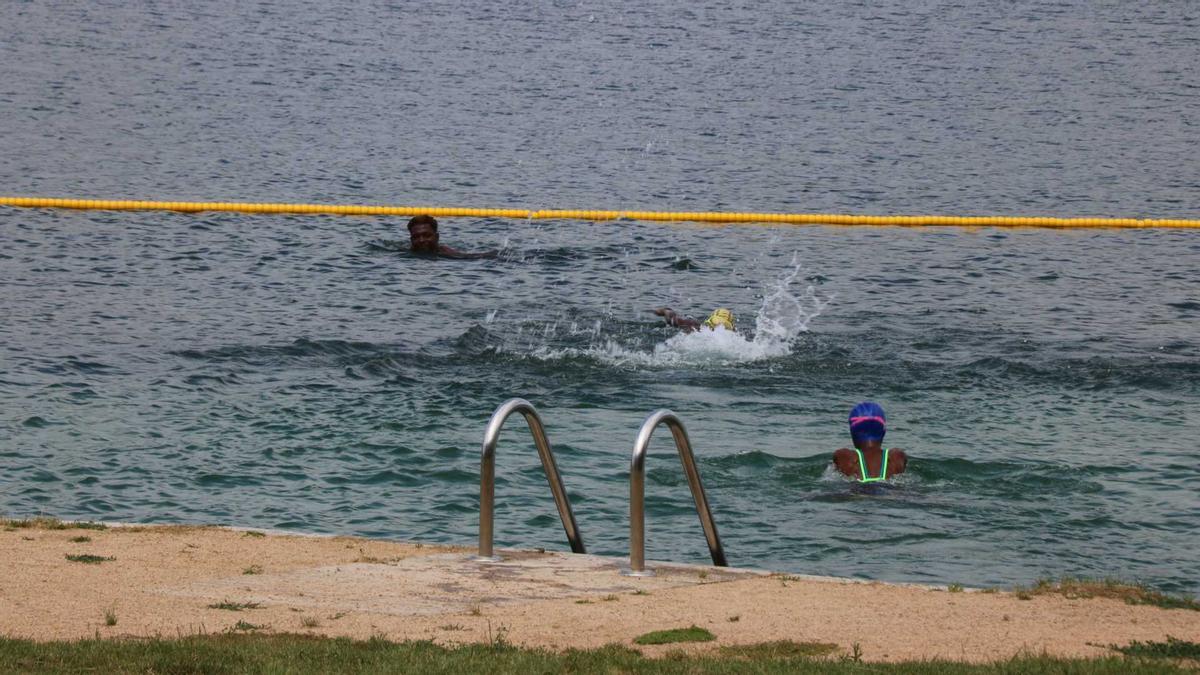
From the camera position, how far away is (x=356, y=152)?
94.6ft

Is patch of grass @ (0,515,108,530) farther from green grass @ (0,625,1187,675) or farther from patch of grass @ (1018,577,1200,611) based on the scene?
patch of grass @ (1018,577,1200,611)

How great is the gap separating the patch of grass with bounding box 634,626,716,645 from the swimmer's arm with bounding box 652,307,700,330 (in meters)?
9.12

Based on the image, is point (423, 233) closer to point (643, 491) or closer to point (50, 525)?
point (50, 525)

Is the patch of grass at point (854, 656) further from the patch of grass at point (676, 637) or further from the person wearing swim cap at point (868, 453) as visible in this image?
the person wearing swim cap at point (868, 453)

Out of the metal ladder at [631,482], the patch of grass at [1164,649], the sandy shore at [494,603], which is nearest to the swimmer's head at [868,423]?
the metal ladder at [631,482]

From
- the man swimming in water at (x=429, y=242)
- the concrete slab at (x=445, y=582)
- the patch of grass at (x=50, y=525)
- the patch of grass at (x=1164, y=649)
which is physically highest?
the man swimming in water at (x=429, y=242)

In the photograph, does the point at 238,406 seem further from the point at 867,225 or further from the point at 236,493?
the point at 867,225

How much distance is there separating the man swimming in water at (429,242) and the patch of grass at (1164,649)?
14.4 meters

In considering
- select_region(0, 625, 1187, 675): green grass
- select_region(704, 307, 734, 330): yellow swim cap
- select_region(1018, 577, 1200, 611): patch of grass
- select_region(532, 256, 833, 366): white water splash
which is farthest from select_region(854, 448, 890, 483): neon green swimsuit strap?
select_region(0, 625, 1187, 675): green grass

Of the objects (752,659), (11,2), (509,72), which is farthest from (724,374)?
(11,2)

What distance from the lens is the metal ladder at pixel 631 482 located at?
320 inches

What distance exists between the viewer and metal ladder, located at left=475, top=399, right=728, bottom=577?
8.14m

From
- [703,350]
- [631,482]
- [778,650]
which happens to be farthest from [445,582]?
[703,350]

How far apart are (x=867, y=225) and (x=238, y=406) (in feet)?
40.1
